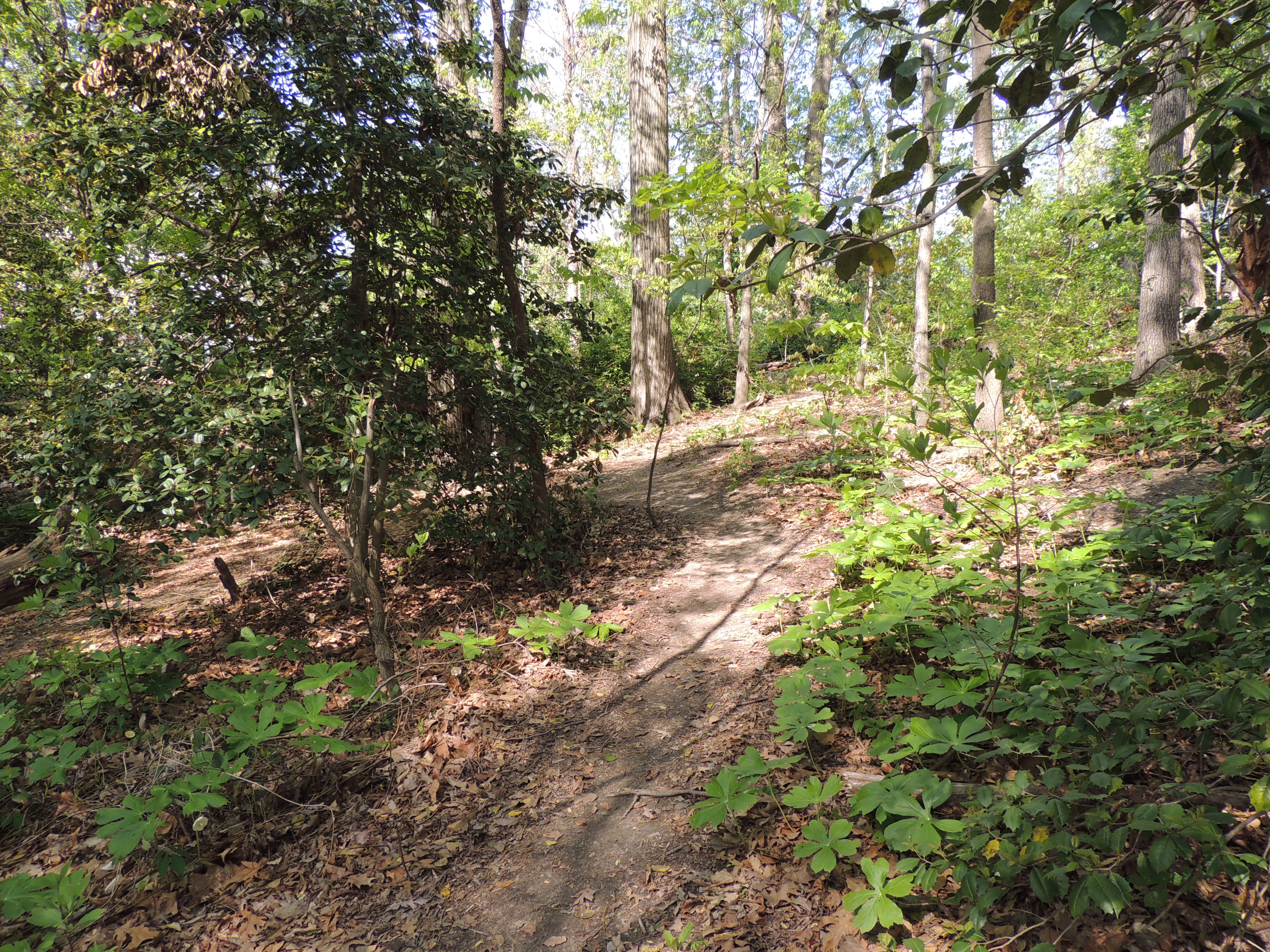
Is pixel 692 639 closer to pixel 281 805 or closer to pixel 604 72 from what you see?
pixel 281 805

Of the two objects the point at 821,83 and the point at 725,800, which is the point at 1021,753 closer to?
the point at 725,800

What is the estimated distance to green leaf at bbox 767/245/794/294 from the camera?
1140 mm

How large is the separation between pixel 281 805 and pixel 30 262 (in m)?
6.80

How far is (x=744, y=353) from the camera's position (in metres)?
11.8

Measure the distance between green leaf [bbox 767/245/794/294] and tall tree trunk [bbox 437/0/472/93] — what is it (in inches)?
281

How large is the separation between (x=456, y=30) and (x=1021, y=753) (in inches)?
415

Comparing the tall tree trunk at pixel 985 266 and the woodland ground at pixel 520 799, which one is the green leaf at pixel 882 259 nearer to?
the woodland ground at pixel 520 799

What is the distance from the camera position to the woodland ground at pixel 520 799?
7.68 ft

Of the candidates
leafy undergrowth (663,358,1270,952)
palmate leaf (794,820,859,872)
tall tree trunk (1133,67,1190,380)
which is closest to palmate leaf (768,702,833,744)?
leafy undergrowth (663,358,1270,952)

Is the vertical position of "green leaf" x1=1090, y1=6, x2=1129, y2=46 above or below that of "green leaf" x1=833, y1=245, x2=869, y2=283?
above

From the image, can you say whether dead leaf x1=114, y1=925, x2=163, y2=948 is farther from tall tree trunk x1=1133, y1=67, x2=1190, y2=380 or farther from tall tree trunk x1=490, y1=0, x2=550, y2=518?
tall tree trunk x1=1133, y1=67, x2=1190, y2=380

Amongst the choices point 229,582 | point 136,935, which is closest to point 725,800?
point 136,935

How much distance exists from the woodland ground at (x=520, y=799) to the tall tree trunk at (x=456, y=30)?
5977 millimetres

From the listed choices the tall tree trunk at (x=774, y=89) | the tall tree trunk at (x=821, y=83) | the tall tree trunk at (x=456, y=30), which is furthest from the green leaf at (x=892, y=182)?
the tall tree trunk at (x=774, y=89)
